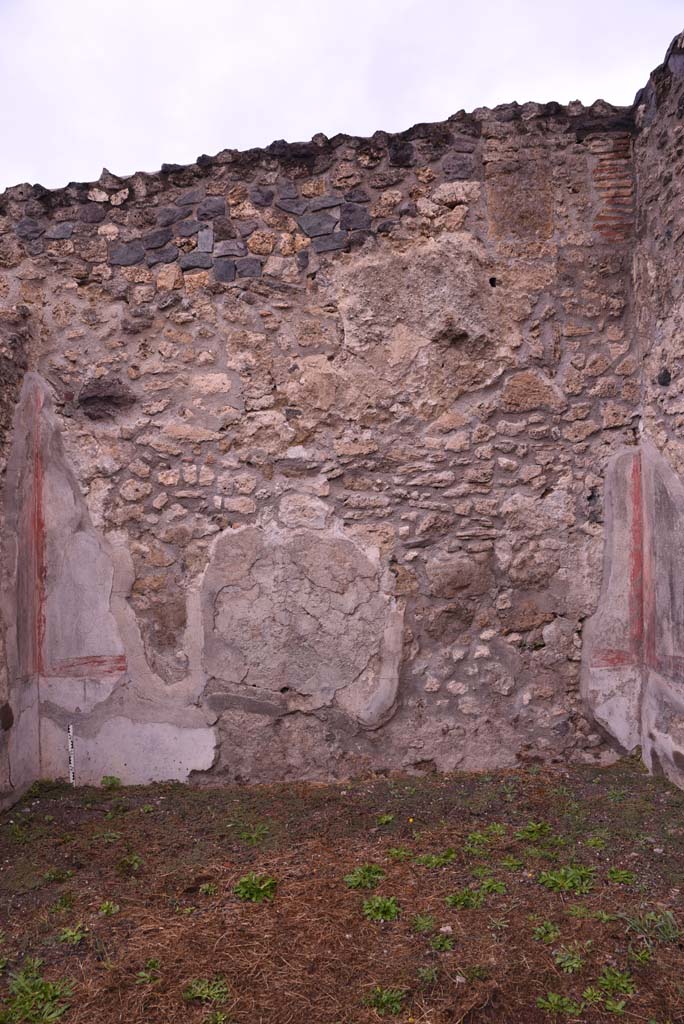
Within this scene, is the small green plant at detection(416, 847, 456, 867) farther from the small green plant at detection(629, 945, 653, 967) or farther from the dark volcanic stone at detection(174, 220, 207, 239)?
the dark volcanic stone at detection(174, 220, 207, 239)

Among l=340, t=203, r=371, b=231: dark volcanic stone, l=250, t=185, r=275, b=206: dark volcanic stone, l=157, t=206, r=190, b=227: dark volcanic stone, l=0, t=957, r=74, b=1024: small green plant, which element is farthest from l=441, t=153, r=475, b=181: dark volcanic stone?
l=0, t=957, r=74, b=1024: small green plant

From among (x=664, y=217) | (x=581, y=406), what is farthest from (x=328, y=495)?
(x=664, y=217)

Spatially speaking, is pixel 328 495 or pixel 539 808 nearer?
pixel 539 808

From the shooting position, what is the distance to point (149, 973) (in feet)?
7.67

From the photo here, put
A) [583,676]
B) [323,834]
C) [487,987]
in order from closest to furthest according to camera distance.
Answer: [487,987] → [323,834] → [583,676]

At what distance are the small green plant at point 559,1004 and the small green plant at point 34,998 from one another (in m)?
1.33

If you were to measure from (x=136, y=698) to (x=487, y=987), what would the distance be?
2242 millimetres

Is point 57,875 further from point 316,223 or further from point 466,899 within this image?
point 316,223

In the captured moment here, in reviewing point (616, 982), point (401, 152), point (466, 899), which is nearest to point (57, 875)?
point (466, 899)

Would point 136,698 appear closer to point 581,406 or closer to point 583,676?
point 583,676

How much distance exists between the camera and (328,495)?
3.85 meters

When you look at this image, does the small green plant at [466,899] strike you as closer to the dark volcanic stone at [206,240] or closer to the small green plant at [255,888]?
the small green plant at [255,888]

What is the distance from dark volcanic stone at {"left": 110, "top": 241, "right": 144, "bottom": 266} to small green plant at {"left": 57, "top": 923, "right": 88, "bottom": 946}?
298 cm

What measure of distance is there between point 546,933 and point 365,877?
2.29 ft
